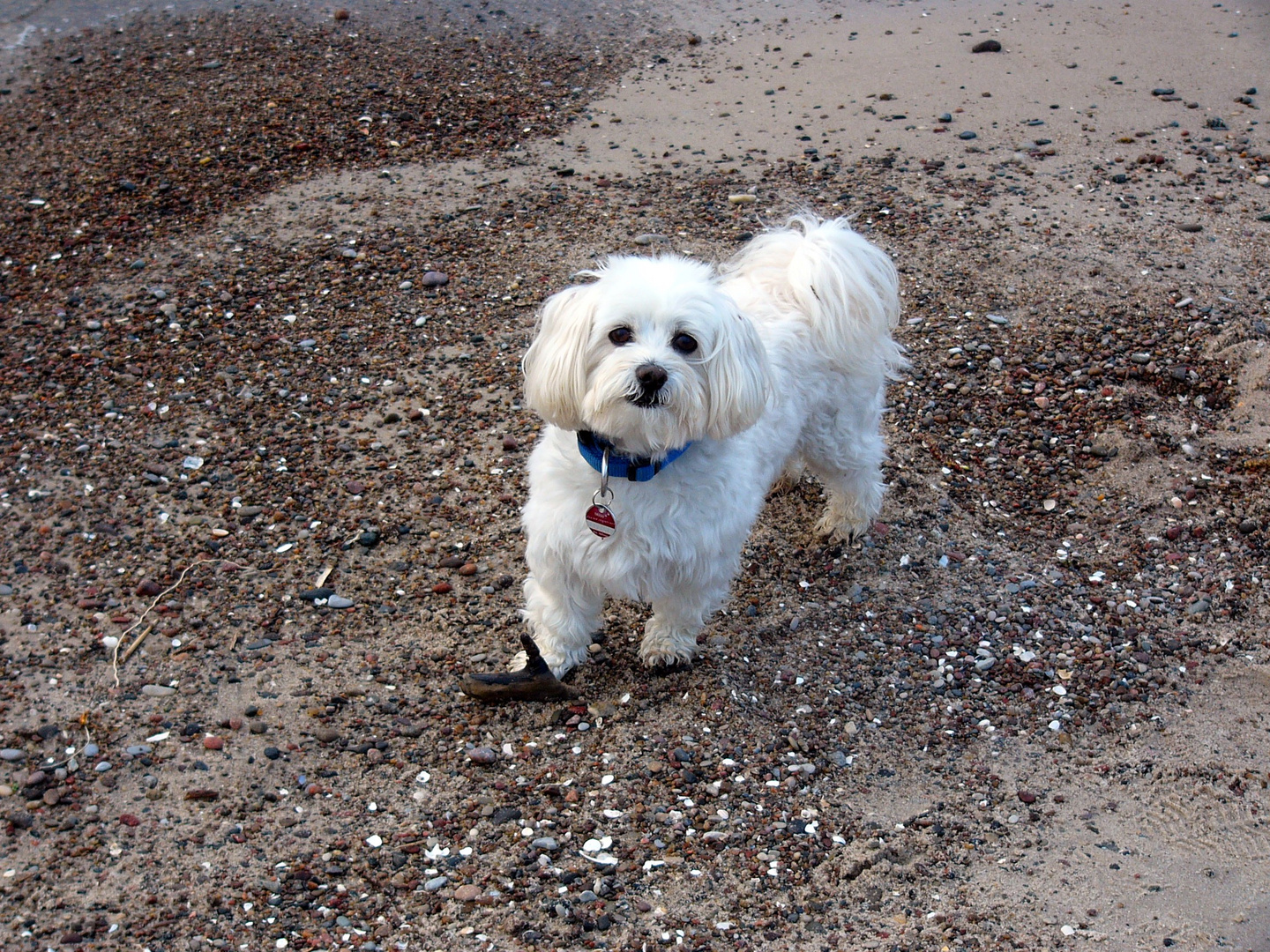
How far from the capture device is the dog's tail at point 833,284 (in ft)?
14.9

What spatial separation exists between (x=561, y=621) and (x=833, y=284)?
180 cm

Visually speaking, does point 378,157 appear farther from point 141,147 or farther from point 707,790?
point 707,790

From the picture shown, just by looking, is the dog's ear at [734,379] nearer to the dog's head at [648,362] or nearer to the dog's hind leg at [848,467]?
the dog's head at [648,362]

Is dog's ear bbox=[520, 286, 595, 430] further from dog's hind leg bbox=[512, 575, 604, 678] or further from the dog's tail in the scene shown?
the dog's tail

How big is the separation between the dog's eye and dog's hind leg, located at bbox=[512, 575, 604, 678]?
1085 mm

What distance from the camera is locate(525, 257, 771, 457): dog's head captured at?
349 cm

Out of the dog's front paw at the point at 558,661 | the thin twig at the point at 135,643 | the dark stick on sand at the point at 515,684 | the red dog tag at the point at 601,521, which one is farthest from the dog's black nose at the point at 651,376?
the thin twig at the point at 135,643

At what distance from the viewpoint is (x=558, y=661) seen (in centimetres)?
449

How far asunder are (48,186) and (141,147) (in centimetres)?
78

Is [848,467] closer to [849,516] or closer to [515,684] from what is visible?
[849,516]

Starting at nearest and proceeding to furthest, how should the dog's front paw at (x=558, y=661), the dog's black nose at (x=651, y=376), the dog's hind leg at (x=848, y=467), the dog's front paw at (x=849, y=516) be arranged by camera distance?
the dog's black nose at (x=651, y=376)
the dog's front paw at (x=558, y=661)
the dog's hind leg at (x=848, y=467)
the dog's front paw at (x=849, y=516)

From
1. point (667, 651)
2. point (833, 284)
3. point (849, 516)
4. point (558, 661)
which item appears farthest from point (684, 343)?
point (849, 516)

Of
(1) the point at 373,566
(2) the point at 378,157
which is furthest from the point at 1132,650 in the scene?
(2) the point at 378,157

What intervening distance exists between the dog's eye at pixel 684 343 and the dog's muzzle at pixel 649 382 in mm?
217
